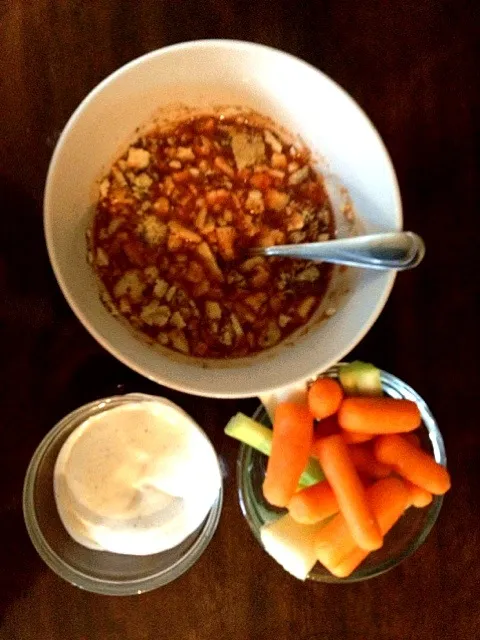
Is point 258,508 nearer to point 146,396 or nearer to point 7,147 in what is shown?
point 146,396

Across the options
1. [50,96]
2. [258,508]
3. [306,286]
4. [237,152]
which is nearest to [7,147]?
[50,96]

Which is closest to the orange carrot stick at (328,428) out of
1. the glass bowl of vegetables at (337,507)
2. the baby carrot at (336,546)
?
the glass bowl of vegetables at (337,507)

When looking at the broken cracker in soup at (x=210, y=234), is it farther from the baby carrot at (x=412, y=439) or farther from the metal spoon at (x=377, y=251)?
the baby carrot at (x=412, y=439)

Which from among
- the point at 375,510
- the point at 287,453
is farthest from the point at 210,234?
the point at 375,510

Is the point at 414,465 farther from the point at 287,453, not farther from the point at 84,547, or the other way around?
the point at 84,547

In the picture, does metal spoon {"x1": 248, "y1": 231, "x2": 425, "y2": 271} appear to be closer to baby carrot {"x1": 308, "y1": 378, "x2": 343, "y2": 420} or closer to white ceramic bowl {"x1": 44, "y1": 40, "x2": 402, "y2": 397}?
white ceramic bowl {"x1": 44, "y1": 40, "x2": 402, "y2": 397}

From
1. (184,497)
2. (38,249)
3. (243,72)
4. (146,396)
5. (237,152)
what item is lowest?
(184,497)
